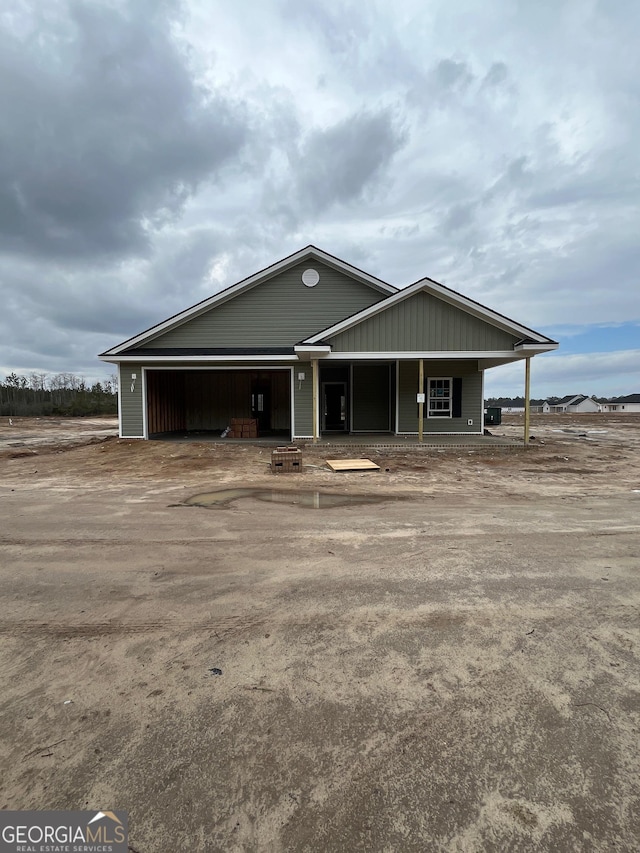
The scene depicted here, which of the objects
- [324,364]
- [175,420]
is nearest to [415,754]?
[324,364]

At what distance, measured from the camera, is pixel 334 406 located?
17.1m

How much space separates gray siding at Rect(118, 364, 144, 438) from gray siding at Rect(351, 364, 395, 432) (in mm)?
7884

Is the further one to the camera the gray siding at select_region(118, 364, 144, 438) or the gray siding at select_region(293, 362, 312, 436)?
the gray siding at select_region(118, 364, 144, 438)

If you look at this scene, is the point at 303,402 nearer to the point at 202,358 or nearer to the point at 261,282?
the point at 202,358

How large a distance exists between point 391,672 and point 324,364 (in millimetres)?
14338

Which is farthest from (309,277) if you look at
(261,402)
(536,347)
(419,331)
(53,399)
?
(53,399)

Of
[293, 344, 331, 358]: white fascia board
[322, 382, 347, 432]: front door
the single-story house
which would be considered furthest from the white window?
[293, 344, 331, 358]: white fascia board

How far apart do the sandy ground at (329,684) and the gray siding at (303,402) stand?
9.56 metres

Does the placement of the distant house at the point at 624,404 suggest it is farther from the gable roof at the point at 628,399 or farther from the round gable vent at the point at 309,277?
the round gable vent at the point at 309,277

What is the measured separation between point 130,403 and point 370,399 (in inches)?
350

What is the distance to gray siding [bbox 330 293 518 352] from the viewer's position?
1334 centimetres

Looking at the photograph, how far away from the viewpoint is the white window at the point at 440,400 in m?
15.8

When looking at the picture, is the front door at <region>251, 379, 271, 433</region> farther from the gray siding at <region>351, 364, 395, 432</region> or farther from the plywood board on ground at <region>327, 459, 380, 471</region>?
the plywood board on ground at <region>327, 459, 380, 471</region>

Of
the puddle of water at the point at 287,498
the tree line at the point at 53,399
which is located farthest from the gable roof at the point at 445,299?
the tree line at the point at 53,399
